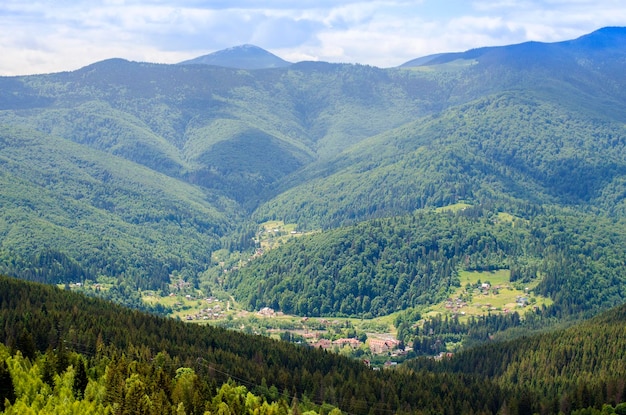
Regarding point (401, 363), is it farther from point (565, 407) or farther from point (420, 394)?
point (565, 407)

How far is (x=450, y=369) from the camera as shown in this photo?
165 meters

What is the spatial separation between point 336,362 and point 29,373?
185 ft

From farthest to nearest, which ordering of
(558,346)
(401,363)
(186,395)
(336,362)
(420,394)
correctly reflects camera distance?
(401,363), (558,346), (336,362), (420,394), (186,395)

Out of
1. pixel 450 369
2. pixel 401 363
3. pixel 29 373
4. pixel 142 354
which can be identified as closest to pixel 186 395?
pixel 29 373

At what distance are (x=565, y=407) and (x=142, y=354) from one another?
5420 centimetres

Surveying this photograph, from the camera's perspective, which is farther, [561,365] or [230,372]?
[561,365]

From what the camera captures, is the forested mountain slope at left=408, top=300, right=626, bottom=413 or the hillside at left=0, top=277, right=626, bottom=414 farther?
the forested mountain slope at left=408, top=300, right=626, bottom=413

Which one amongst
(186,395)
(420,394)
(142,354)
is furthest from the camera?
(420,394)

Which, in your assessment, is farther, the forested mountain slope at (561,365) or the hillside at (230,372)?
the forested mountain slope at (561,365)

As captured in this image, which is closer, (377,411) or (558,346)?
(377,411)

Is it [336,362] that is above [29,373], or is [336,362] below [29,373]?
below

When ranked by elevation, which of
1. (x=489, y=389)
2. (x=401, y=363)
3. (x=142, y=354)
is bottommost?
(x=401, y=363)

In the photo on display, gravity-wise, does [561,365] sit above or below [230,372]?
below

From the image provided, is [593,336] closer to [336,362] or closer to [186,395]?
[336,362]
